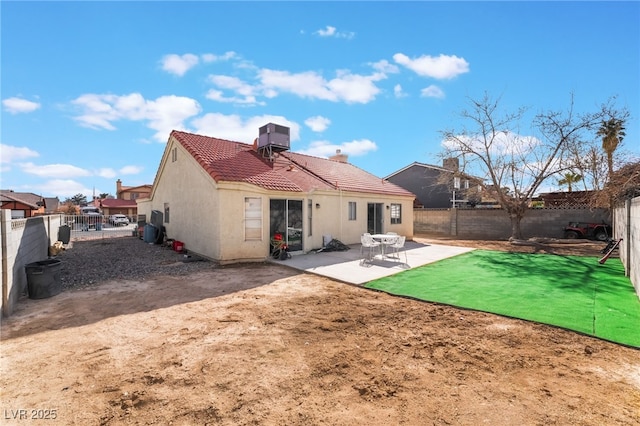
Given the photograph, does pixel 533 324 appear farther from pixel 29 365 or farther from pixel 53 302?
pixel 53 302

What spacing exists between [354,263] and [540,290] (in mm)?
5537

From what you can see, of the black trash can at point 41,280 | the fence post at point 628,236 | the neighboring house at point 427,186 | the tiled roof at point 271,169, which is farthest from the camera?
the neighboring house at point 427,186

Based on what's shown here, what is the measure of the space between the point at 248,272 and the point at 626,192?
13801 millimetres

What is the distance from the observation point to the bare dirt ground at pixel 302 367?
3.00 metres

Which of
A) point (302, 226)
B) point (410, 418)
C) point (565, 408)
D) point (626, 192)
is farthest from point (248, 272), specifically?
point (626, 192)

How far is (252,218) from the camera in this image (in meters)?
11.3

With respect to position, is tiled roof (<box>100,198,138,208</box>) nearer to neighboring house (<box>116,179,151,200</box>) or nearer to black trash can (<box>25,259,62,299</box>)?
neighboring house (<box>116,179,151,200</box>)

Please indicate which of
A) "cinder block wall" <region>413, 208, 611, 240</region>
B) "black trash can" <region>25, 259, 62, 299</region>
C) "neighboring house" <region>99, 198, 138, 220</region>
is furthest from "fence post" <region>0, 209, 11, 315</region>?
"neighboring house" <region>99, 198, 138, 220</region>

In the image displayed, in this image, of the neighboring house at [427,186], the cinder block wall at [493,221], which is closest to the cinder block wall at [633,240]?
the cinder block wall at [493,221]

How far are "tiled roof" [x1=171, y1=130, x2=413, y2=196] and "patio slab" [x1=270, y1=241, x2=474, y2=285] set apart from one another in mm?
2967

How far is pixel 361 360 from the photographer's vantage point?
409 cm

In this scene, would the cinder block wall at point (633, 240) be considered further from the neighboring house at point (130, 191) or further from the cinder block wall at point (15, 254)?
the neighboring house at point (130, 191)

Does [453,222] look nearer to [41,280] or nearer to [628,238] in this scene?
[628,238]

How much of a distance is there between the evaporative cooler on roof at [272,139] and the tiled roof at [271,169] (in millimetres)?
447
